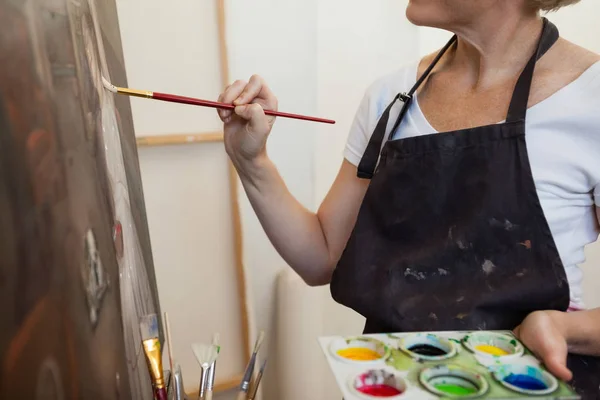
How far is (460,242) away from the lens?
744mm

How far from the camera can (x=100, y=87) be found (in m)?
0.63

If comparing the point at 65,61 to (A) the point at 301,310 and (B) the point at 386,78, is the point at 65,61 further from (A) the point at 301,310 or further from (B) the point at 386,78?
(A) the point at 301,310

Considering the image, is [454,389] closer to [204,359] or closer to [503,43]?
[204,359]

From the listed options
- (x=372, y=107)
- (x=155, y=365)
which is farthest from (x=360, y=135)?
(x=155, y=365)

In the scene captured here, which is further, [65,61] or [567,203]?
[567,203]

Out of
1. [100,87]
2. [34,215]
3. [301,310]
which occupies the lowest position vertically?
[301,310]

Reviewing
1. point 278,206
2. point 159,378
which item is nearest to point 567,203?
point 278,206

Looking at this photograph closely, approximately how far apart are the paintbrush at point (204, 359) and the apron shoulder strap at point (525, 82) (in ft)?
1.73

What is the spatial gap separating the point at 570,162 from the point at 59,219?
0.64 metres

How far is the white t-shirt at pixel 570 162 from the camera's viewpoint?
0.72 meters

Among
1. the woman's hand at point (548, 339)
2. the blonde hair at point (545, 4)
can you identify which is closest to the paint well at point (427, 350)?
the woman's hand at point (548, 339)

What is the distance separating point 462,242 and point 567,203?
159mm

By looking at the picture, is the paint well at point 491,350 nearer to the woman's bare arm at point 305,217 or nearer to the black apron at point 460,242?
the black apron at point 460,242

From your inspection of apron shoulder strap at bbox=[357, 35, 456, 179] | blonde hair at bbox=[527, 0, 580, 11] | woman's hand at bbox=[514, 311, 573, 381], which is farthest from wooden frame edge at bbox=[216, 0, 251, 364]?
woman's hand at bbox=[514, 311, 573, 381]
